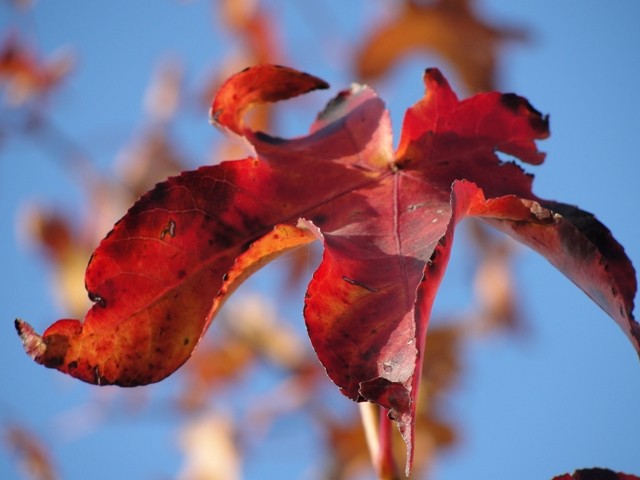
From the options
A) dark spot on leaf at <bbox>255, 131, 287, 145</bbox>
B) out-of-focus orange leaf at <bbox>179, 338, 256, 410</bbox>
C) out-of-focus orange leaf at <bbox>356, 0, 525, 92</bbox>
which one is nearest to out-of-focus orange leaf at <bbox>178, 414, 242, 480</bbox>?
out-of-focus orange leaf at <bbox>179, 338, 256, 410</bbox>

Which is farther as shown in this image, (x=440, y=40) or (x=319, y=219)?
(x=440, y=40)

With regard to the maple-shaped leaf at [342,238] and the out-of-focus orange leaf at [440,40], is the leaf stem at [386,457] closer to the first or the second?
the maple-shaped leaf at [342,238]

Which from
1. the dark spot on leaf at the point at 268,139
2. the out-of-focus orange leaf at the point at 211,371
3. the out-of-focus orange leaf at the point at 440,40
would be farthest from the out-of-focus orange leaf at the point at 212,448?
the dark spot on leaf at the point at 268,139

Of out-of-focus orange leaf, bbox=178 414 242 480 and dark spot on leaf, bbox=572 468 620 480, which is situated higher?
out-of-focus orange leaf, bbox=178 414 242 480

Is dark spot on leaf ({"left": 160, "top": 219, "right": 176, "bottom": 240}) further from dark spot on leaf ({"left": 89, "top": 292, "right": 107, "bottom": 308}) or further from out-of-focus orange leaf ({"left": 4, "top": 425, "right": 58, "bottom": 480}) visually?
out-of-focus orange leaf ({"left": 4, "top": 425, "right": 58, "bottom": 480})

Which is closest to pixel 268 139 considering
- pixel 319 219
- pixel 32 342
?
pixel 319 219

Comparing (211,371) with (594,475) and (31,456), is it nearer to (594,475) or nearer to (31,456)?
(31,456)
